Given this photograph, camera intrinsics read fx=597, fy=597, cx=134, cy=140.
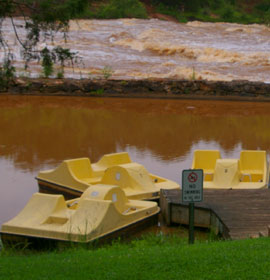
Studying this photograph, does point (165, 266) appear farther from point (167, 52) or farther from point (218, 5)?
point (218, 5)

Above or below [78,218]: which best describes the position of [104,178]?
below

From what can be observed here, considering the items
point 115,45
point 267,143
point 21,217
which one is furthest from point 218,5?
point 21,217

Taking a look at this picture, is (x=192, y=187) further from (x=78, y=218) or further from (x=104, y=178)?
(x=104, y=178)

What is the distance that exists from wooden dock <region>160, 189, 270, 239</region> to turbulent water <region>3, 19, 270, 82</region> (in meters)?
22.0

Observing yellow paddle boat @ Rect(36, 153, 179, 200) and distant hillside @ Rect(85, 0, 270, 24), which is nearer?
yellow paddle boat @ Rect(36, 153, 179, 200)

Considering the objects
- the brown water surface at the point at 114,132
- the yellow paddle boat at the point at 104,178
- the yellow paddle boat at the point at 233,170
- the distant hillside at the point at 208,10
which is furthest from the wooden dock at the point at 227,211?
the distant hillside at the point at 208,10

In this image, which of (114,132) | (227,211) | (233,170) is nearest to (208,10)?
(114,132)

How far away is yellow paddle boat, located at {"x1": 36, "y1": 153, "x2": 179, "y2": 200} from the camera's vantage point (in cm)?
1070

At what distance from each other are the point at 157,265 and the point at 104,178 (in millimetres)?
5767

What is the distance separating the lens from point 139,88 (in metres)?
28.0

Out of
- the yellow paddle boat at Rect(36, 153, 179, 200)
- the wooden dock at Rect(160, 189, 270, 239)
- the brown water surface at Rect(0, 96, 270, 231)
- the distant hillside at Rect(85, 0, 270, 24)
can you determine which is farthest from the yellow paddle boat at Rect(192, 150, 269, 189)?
the distant hillside at Rect(85, 0, 270, 24)

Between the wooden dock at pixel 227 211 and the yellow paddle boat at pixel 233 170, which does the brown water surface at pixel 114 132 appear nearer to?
the yellow paddle boat at pixel 233 170

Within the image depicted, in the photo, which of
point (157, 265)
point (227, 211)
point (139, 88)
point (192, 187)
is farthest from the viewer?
point (139, 88)

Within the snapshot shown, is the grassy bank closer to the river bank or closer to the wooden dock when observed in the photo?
the wooden dock
